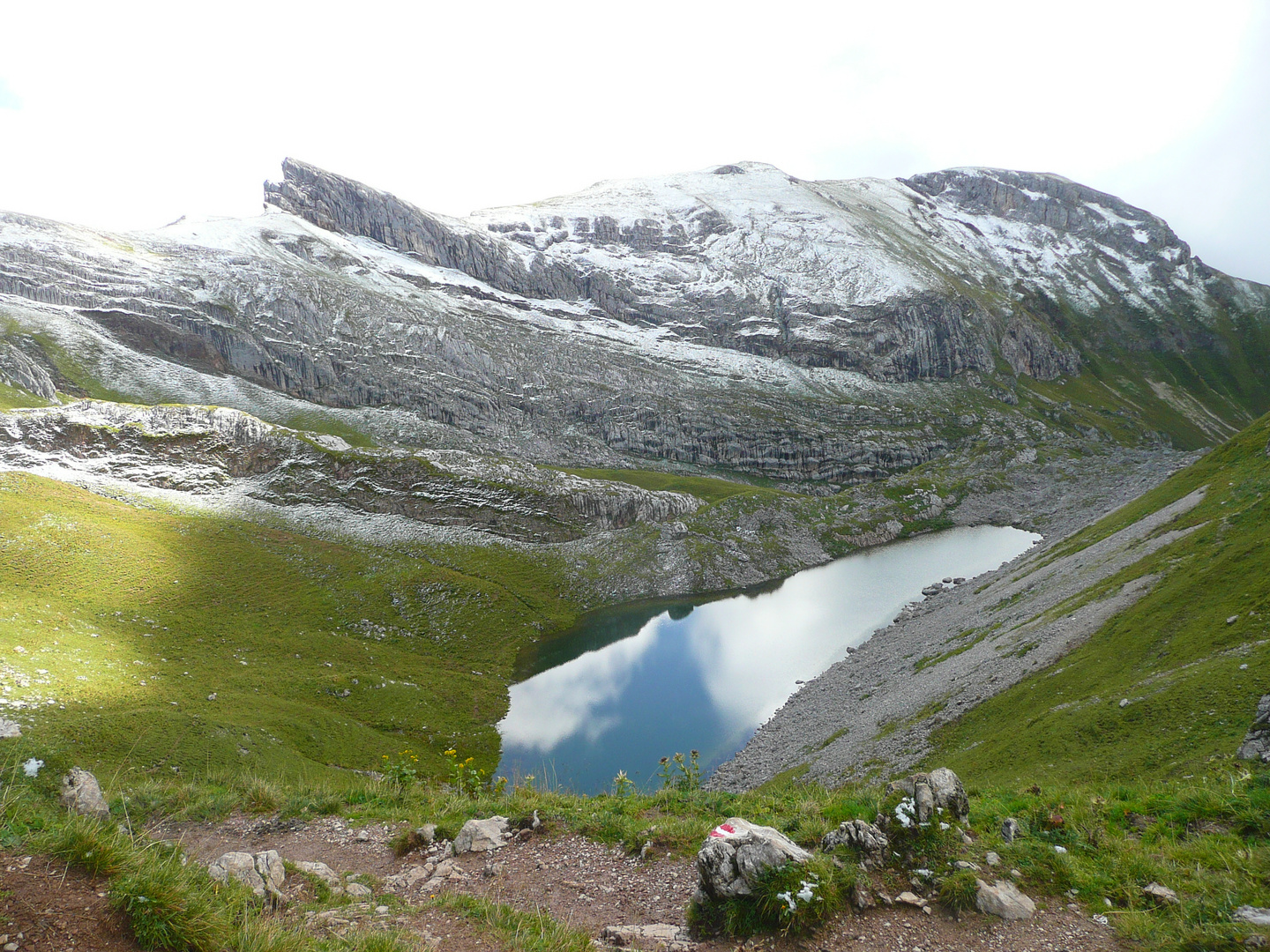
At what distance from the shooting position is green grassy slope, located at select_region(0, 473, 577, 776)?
29391 mm

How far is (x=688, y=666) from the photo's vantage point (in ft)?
192

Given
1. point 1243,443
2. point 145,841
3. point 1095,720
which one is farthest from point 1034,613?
point 145,841

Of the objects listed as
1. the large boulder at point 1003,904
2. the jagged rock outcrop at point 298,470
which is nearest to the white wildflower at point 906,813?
the large boulder at point 1003,904

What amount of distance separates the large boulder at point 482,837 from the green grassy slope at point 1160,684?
1659cm

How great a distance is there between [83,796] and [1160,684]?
106 ft

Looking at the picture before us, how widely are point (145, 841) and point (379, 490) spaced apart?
88.9 meters

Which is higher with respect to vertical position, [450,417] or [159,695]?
[450,417]

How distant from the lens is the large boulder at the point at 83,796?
11031mm

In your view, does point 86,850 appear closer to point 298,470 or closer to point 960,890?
point 960,890

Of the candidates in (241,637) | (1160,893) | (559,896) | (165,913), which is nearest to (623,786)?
(559,896)

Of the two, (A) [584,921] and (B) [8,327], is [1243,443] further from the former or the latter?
(B) [8,327]

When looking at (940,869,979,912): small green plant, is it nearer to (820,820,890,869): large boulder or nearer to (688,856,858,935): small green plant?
(820,820,890,869): large boulder

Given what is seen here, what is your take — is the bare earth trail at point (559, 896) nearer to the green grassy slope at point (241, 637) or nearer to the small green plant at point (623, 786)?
the small green plant at point (623, 786)

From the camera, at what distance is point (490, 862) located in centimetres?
1109
